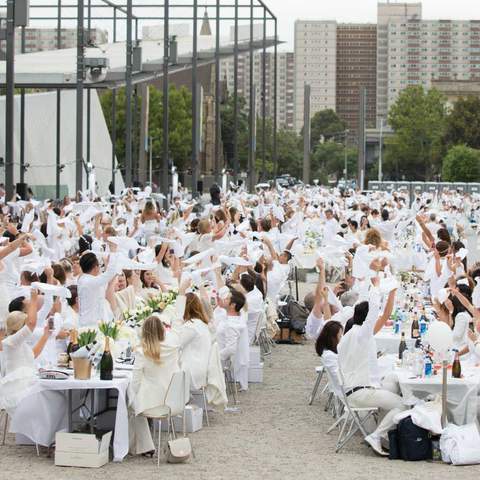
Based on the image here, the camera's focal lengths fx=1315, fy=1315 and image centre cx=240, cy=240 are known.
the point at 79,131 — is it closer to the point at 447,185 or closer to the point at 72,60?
the point at 72,60

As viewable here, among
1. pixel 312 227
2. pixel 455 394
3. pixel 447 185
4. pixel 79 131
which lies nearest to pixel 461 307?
pixel 455 394

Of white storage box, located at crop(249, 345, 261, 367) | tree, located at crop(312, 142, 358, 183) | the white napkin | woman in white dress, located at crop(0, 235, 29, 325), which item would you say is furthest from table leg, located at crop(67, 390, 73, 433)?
tree, located at crop(312, 142, 358, 183)

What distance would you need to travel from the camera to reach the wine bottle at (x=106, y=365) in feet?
34.4

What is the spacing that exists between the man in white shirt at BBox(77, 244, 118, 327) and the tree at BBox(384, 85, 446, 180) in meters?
129

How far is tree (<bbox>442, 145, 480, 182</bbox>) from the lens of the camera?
10812 centimetres

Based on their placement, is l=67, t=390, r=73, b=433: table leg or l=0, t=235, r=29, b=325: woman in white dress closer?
l=67, t=390, r=73, b=433: table leg

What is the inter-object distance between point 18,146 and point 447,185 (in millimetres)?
37830

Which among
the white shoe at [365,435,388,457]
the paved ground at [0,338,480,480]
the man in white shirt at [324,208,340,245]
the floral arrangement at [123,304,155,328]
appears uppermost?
the man in white shirt at [324,208,340,245]

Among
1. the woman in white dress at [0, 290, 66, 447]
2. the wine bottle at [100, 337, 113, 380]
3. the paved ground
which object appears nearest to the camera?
the paved ground

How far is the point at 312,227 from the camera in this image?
1243 inches

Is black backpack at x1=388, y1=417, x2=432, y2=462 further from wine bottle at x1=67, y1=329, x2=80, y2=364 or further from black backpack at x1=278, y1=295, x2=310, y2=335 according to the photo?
black backpack at x1=278, y1=295, x2=310, y2=335

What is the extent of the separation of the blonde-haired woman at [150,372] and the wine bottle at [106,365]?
7.7 inches

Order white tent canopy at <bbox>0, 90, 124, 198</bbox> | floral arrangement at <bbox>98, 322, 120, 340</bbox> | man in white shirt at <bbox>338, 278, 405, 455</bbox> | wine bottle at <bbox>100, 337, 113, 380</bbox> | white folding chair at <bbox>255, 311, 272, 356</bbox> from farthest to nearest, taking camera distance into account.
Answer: white tent canopy at <bbox>0, 90, 124, 198</bbox>
white folding chair at <bbox>255, 311, 272, 356</bbox>
floral arrangement at <bbox>98, 322, 120, 340</bbox>
man in white shirt at <bbox>338, 278, 405, 455</bbox>
wine bottle at <bbox>100, 337, 113, 380</bbox>

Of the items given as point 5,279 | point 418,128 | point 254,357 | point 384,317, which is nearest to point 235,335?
point 254,357
